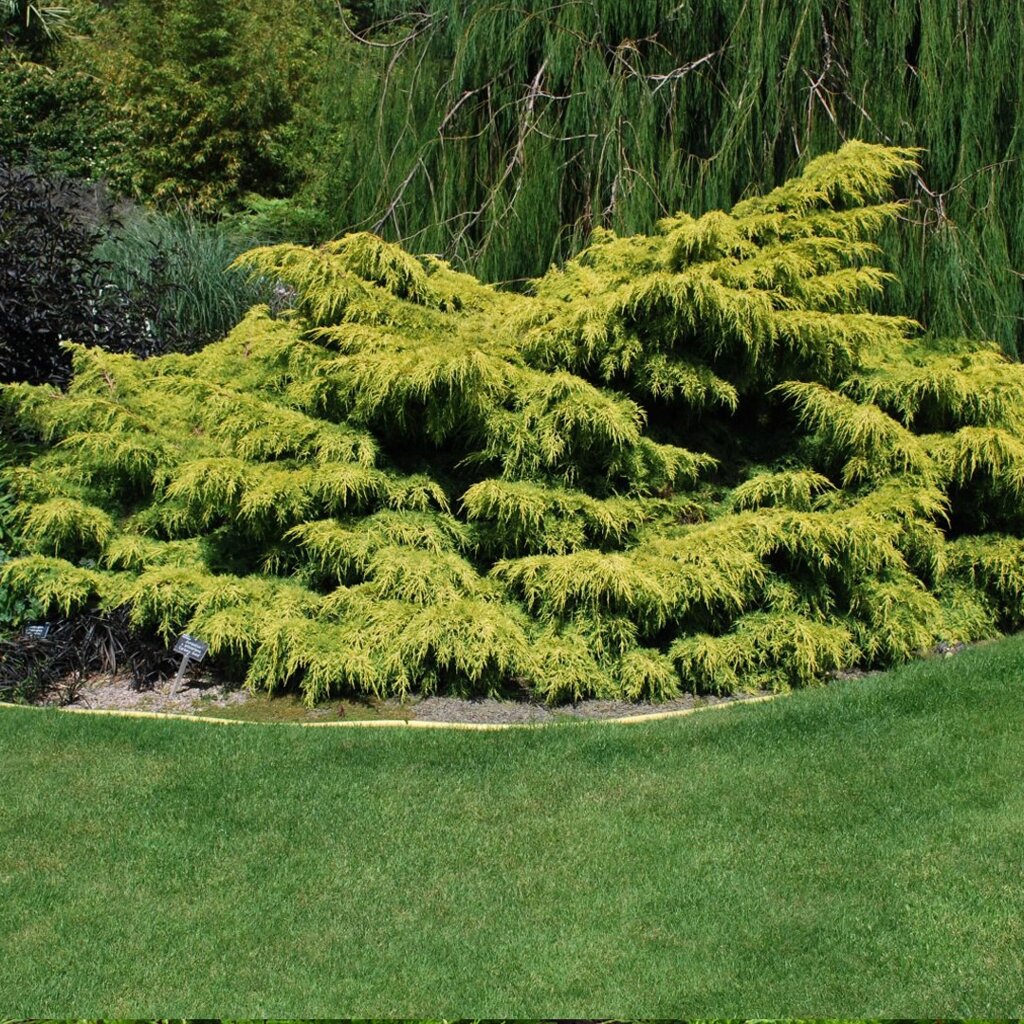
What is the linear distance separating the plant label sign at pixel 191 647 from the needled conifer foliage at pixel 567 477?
7 centimetres

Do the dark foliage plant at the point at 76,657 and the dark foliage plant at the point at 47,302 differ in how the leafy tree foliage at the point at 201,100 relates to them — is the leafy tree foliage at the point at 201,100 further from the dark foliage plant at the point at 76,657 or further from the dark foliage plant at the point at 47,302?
the dark foliage plant at the point at 76,657

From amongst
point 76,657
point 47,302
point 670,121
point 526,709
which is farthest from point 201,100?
point 526,709

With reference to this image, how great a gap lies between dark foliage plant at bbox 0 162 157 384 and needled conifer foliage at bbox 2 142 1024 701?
0.89 meters

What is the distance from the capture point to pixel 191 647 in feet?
20.1

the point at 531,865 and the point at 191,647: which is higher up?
the point at 191,647

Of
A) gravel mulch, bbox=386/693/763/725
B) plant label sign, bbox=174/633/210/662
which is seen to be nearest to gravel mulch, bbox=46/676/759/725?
gravel mulch, bbox=386/693/763/725

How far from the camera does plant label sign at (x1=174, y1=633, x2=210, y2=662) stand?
6.13m

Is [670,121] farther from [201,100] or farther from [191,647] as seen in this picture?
[201,100]

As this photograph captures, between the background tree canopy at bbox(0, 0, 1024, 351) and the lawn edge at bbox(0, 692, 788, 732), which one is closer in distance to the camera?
the lawn edge at bbox(0, 692, 788, 732)

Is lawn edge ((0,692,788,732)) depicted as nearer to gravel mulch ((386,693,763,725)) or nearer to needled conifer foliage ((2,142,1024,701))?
gravel mulch ((386,693,763,725))

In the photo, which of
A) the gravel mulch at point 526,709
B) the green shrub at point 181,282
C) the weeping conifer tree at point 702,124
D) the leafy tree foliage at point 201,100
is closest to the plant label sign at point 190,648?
the gravel mulch at point 526,709

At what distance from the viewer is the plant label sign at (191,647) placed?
20.1 ft

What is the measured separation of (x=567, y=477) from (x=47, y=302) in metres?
3.68

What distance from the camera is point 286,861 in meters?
4.21
